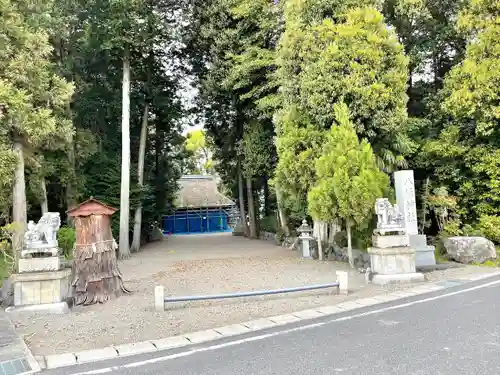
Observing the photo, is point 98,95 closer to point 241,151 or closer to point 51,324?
point 241,151

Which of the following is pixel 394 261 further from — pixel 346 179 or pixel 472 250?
pixel 472 250

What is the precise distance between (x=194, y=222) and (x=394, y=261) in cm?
2515

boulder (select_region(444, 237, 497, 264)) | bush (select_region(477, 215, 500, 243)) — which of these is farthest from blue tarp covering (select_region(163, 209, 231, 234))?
boulder (select_region(444, 237, 497, 264))

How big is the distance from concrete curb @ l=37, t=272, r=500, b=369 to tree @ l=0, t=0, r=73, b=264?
5827mm

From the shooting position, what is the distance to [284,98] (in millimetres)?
A: 11922

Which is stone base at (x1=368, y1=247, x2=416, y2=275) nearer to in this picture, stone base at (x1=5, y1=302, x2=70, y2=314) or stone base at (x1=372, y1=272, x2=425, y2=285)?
stone base at (x1=372, y1=272, x2=425, y2=285)

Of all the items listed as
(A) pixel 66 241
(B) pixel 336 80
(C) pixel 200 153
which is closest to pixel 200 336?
(B) pixel 336 80

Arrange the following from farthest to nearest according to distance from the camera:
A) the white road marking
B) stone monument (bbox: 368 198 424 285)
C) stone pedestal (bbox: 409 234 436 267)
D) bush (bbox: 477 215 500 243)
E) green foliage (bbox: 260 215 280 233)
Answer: green foliage (bbox: 260 215 280 233) → bush (bbox: 477 215 500 243) → stone pedestal (bbox: 409 234 436 267) → stone monument (bbox: 368 198 424 285) → the white road marking

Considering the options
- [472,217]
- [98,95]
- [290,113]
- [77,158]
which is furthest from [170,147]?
[472,217]

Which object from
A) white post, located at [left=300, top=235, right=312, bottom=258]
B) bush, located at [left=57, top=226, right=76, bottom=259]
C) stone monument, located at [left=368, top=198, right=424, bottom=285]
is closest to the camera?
stone monument, located at [left=368, top=198, right=424, bottom=285]

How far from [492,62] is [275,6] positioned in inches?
298

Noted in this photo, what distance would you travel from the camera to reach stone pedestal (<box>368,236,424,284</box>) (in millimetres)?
7465

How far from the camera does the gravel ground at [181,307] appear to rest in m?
4.89

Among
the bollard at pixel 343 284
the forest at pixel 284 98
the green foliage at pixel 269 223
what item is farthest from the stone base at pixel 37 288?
the green foliage at pixel 269 223
